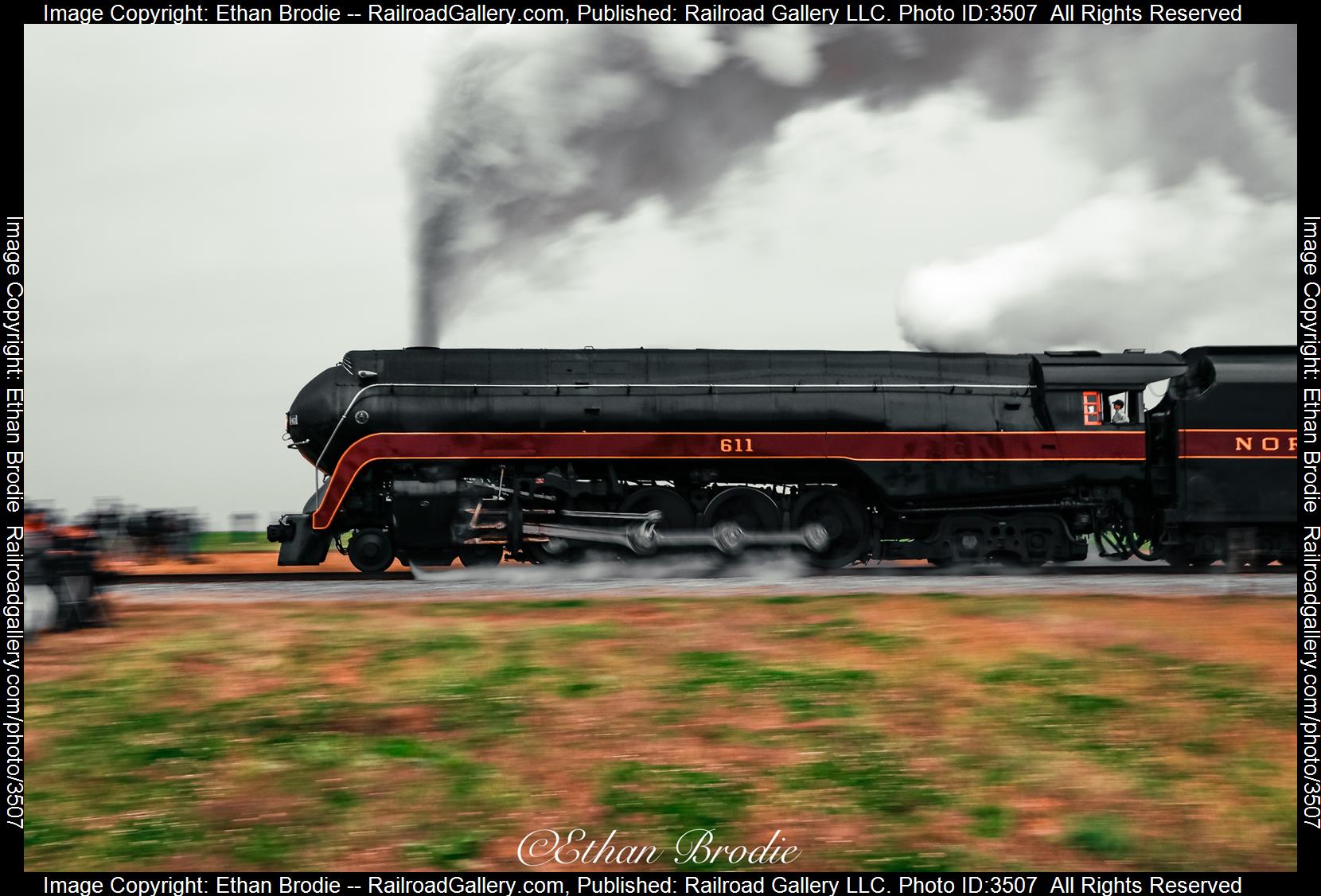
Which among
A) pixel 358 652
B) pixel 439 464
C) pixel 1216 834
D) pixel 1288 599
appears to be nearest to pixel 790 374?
pixel 439 464

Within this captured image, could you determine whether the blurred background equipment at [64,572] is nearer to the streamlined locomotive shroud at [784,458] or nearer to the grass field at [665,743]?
the grass field at [665,743]

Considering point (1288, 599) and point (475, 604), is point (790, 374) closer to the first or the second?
point (475, 604)

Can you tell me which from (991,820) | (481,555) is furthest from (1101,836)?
(481,555)

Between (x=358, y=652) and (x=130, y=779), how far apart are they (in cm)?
252

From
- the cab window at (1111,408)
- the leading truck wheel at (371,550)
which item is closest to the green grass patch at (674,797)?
the leading truck wheel at (371,550)

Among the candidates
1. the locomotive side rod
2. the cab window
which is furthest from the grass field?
the cab window

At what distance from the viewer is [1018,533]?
1500 centimetres

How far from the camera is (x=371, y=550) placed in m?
14.9

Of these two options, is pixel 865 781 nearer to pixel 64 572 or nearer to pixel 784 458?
pixel 784 458

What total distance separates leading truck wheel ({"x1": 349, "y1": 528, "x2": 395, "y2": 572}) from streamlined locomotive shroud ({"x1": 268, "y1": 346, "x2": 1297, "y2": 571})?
0.03 meters

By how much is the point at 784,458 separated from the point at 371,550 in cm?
637

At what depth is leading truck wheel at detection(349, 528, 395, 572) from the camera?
48.8 feet
